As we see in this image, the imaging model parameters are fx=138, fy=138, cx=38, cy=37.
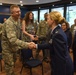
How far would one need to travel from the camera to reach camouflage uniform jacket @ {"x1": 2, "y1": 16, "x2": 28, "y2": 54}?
7.63 feet

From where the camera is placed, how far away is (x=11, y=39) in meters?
2.32

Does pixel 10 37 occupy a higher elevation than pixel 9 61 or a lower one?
higher

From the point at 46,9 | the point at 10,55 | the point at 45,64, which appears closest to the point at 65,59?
the point at 10,55

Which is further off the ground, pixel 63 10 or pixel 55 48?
pixel 63 10

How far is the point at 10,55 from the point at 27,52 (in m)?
0.81

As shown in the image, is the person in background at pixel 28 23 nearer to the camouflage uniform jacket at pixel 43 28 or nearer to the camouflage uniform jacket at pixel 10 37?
the camouflage uniform jacket at pixel 43 28

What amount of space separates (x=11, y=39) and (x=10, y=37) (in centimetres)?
4

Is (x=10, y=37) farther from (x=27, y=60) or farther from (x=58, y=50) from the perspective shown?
(x=27, y=60)

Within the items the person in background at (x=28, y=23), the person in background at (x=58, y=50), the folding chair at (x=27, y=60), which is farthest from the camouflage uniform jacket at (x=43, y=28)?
the person in background at (x=58, y=50)

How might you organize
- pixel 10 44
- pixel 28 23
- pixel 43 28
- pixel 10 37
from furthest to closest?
1. pixel 43 28
2. pixel 28 23
3. pixel 10 44
4. pixel 10 37

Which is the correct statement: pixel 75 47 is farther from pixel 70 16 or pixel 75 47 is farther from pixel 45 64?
pixel 70 16

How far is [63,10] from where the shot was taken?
10078mm

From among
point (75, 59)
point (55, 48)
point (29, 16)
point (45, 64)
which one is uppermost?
point (29, 16)

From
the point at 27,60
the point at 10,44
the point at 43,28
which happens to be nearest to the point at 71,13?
the point at 43,28
